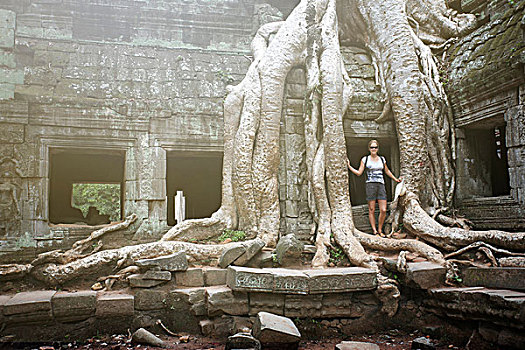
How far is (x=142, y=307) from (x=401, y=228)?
3701 mm

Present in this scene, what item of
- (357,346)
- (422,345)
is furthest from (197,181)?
(422,345)

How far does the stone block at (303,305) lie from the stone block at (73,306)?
6.71 feet

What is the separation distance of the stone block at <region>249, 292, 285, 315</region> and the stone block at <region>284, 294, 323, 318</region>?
0.06m

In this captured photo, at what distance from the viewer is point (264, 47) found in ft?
22.7

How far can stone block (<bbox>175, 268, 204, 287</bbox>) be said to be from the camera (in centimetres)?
504

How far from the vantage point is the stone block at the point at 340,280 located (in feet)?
15.5

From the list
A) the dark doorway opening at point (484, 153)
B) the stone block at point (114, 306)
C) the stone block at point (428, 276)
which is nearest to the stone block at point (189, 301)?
the stone block at point (114, 306)

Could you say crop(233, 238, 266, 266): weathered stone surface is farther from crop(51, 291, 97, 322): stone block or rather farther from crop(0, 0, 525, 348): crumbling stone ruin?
crop(51, 291, 97, 322): stone block

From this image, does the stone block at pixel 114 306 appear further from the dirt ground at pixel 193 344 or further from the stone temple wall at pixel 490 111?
the stone temple wall at pixel 490 111

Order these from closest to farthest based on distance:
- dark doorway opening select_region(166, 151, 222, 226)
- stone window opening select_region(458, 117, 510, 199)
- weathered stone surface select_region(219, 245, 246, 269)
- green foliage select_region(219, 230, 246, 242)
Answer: weathered stone surface select_region(219, 245, 246, 269)
green foliage select_region(219, 230, 246, 242)
stone window opening select_region(458, 117, 510, 199)
dark doorway opening select_region(166, 151, 222, 226)

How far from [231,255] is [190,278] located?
540 mm

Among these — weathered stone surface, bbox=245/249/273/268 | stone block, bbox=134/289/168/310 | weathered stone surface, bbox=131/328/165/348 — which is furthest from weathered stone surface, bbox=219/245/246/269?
weathered stone surface, bbox=131/328/165/348

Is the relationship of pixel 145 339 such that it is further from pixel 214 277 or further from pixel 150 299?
pixel 214 277

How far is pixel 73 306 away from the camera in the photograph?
15.0 feet
